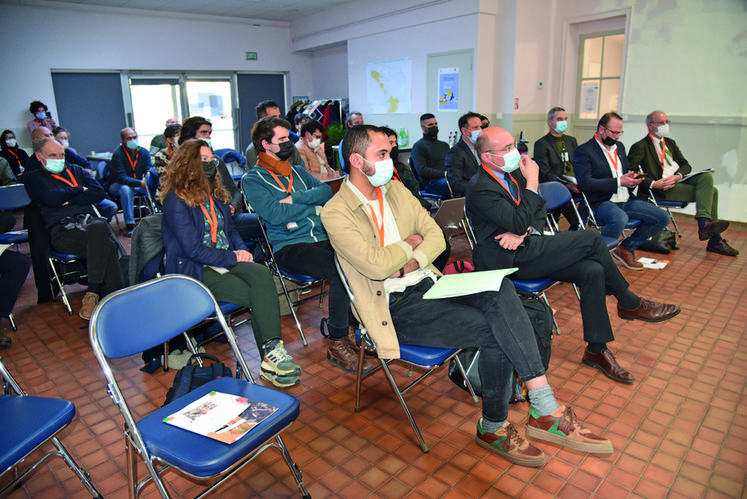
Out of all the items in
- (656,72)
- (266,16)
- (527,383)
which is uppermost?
(266,16)

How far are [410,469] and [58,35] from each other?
9927 mm

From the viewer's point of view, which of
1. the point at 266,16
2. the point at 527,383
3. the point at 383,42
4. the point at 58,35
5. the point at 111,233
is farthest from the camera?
the point at 266,16

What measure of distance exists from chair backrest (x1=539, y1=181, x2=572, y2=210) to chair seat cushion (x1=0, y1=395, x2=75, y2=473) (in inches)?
128

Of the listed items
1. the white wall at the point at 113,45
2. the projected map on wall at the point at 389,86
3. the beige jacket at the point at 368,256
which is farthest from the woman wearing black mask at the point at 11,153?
the beige jacket at the point at 368,256

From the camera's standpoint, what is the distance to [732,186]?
20.7 ft

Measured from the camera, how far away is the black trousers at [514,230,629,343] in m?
2.87

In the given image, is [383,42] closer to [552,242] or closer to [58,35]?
[58,35]

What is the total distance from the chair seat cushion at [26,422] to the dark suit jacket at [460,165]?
3.89 metres

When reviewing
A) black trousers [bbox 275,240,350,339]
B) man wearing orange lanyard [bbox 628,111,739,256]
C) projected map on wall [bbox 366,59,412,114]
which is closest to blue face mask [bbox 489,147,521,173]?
black trousers [bbox 275,240,350,339]

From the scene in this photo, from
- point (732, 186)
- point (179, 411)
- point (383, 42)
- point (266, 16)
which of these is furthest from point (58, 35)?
point (732, 186)

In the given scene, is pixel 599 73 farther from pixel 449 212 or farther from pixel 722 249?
pixel 449 212

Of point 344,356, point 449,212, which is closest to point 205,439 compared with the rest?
point 344,356

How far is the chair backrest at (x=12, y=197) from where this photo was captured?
4582 millimetres

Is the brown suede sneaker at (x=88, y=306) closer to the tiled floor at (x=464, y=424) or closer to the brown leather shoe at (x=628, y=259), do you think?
the tiled floor at (x=464, y=424)
